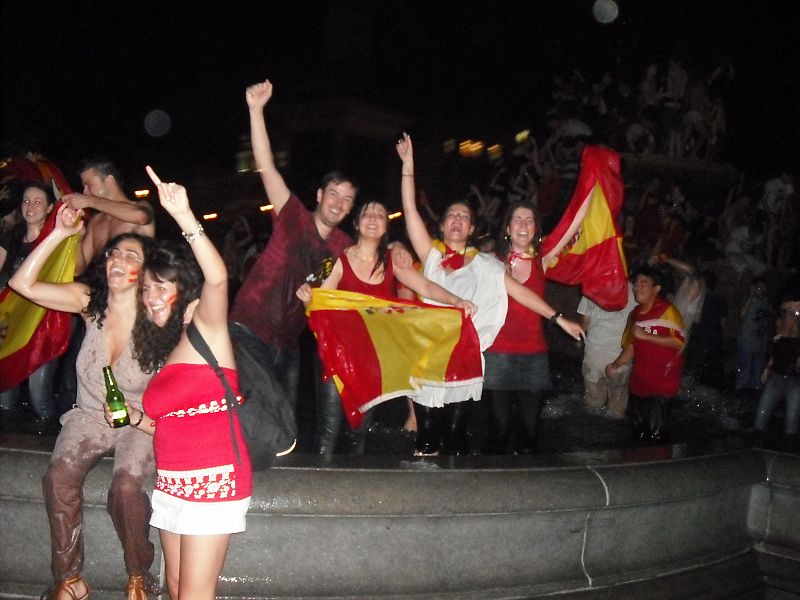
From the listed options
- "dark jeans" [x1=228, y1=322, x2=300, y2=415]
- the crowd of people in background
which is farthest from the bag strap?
the crowd of people in background

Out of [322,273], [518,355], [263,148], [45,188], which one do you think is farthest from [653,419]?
[45,188]

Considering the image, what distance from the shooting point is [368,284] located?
4.80 meters

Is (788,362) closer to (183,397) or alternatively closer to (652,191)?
(183,397)

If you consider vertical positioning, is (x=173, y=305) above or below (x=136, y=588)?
above

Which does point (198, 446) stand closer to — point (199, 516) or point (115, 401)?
point (199, 516)

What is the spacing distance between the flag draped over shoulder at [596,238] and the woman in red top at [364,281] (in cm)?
164

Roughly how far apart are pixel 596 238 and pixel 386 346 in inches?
86.9

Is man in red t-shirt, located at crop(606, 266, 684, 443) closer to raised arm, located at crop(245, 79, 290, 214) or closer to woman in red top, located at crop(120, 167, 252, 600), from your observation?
raised arm, located at crop(245, 79, 290, 214)

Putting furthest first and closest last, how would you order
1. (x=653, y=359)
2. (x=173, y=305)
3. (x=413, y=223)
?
(x=653, y=359)
(x=413, y=223)
(x=173, y=305)

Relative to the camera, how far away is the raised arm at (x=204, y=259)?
3.13 meters

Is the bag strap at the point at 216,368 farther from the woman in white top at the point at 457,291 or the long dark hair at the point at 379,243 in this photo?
the woman in white top at the point at 457,291

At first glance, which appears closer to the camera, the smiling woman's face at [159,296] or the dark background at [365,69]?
the smiling woman's face at [159,296]

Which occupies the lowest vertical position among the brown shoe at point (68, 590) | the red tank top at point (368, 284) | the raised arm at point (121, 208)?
the brown shoe at point (68, 590)

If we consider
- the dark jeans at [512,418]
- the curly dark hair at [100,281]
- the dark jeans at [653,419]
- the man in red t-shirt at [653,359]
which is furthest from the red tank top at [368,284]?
the dark jeans at [653,419]
